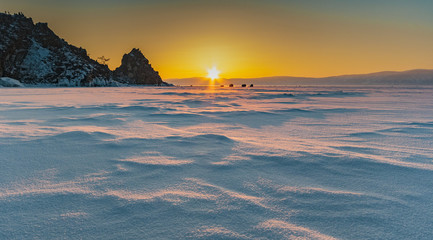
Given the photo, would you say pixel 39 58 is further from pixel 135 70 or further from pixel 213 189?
pixel 213 189

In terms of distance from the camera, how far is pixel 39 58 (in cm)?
5753

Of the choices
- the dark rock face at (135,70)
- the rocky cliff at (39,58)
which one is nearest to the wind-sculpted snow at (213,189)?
the rocky cliff at (39,58)

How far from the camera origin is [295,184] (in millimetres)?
1747

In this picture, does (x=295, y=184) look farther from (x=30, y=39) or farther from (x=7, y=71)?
(x=30, y=39)

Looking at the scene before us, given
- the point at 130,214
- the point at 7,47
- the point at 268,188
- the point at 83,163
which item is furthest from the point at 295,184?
the point at 7,47

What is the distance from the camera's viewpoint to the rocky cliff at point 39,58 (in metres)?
53.2

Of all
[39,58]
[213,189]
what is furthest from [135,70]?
[213,189]

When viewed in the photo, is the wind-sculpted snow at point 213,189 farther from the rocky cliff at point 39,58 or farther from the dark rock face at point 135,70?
the dark rock face at point 135,70

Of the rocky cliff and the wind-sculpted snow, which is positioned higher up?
the rocky cliff

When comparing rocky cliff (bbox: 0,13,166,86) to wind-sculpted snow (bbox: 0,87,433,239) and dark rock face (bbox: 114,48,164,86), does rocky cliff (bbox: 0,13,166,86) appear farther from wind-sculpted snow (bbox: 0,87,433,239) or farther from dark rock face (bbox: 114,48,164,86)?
wind-sculpted snow (bbox: 0,87,433,239)

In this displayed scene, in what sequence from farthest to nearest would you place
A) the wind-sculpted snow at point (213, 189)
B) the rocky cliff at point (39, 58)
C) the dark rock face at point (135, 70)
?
1. the dark rock face at point (135, 70)
2. the rocky cliff at point (39, 58)
3. the wind-sculpted snow at point (213, 189)

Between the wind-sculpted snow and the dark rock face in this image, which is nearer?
the wind-sculpted snow

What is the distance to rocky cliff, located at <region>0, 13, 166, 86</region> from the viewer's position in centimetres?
5319

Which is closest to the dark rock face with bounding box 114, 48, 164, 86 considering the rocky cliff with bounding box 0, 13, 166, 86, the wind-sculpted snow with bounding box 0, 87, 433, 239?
the rocky cliff with bounding box 0, 13, 166, 86
